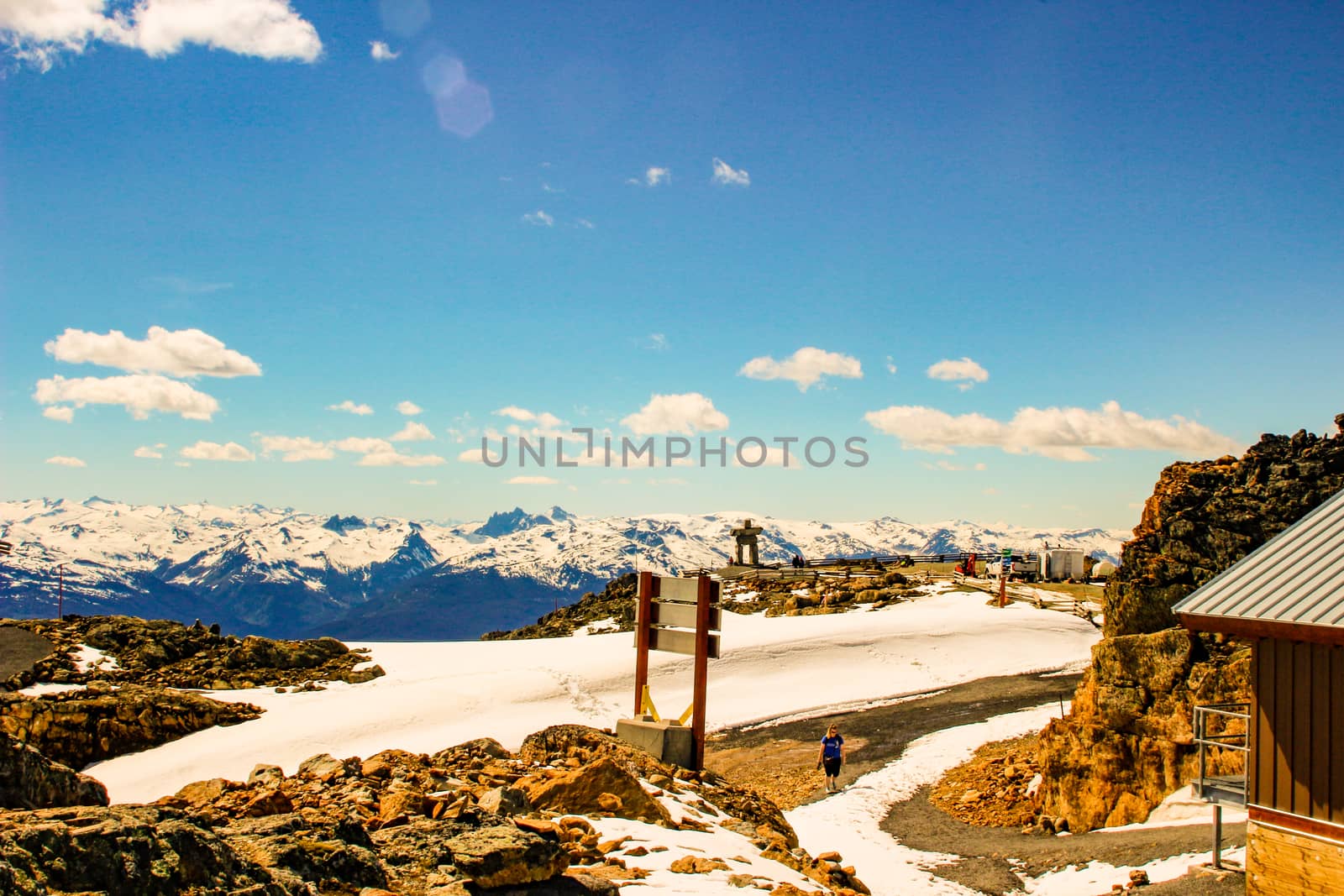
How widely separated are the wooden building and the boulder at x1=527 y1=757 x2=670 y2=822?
23.9 feet

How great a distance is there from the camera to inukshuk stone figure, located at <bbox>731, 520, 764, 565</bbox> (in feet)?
188

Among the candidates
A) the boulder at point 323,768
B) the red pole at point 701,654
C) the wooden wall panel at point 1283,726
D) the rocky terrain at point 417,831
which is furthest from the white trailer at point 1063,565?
the boulder at point 323,768

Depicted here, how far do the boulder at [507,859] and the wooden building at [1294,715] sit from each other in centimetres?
849

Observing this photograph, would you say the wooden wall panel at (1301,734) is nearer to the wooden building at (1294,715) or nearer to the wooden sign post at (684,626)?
the wooden building at (1294,715)

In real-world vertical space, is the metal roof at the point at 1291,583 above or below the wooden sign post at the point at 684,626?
above

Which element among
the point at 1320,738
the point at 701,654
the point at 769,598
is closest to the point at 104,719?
the point at 701,654

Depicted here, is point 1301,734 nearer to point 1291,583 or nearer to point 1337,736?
point 1337,736

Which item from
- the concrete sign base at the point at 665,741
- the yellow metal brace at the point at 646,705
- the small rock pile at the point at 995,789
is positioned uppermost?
the yellow metal brace at the point at 646,705

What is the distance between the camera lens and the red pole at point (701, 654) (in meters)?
15.0

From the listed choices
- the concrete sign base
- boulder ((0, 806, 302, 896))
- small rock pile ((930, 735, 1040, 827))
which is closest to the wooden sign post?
the concrete sign base

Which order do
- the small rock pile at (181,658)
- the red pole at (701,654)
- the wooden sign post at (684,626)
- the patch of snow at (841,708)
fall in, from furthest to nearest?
the small rock pile at (181,658), the patch of snow at (841,708), the wooden sign post at (684,626), the red pole at (701,654)

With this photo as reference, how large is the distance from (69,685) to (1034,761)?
86.6ft

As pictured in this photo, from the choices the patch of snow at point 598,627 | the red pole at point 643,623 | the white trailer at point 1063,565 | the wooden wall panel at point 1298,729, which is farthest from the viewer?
the white trailer at point 1063,565

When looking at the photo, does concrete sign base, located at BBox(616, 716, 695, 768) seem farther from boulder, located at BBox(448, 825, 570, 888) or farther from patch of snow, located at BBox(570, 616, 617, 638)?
patch of snow, located at BBox(570, 616, 617, 638)
